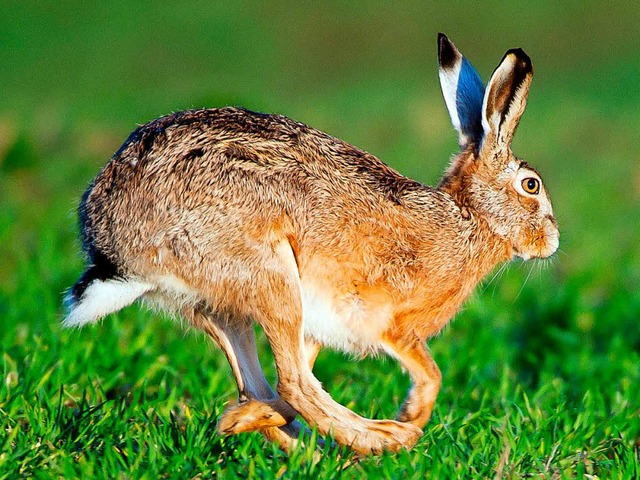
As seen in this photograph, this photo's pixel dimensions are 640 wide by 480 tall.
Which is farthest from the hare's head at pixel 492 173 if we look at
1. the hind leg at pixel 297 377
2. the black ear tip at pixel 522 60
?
the hind leg at pixel 297 377

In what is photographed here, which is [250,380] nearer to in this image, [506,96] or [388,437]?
[388,437]

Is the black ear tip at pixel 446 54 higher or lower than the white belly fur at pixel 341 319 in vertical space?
higher

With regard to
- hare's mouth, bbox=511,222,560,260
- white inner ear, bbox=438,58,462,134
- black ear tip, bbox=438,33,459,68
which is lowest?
hare's mouth, bbox=511,222,560,260

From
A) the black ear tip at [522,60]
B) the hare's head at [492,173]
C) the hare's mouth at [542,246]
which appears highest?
the black ear tip at [522,60]

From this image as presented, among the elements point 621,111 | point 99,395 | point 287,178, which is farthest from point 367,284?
point 621,111

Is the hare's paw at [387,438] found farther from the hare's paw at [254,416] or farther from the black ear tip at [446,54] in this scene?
the black ear tip at [446,54]

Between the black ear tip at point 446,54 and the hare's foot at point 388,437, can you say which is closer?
the hare's foot at point 388,437

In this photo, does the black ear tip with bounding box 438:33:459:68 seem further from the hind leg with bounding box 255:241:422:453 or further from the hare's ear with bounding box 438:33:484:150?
the hind leg with bounding box 255:241:422:453

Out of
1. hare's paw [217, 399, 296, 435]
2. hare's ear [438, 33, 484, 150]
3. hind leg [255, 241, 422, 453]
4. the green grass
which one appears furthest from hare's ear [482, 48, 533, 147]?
hare's paw [217, 399, 296, 435]
